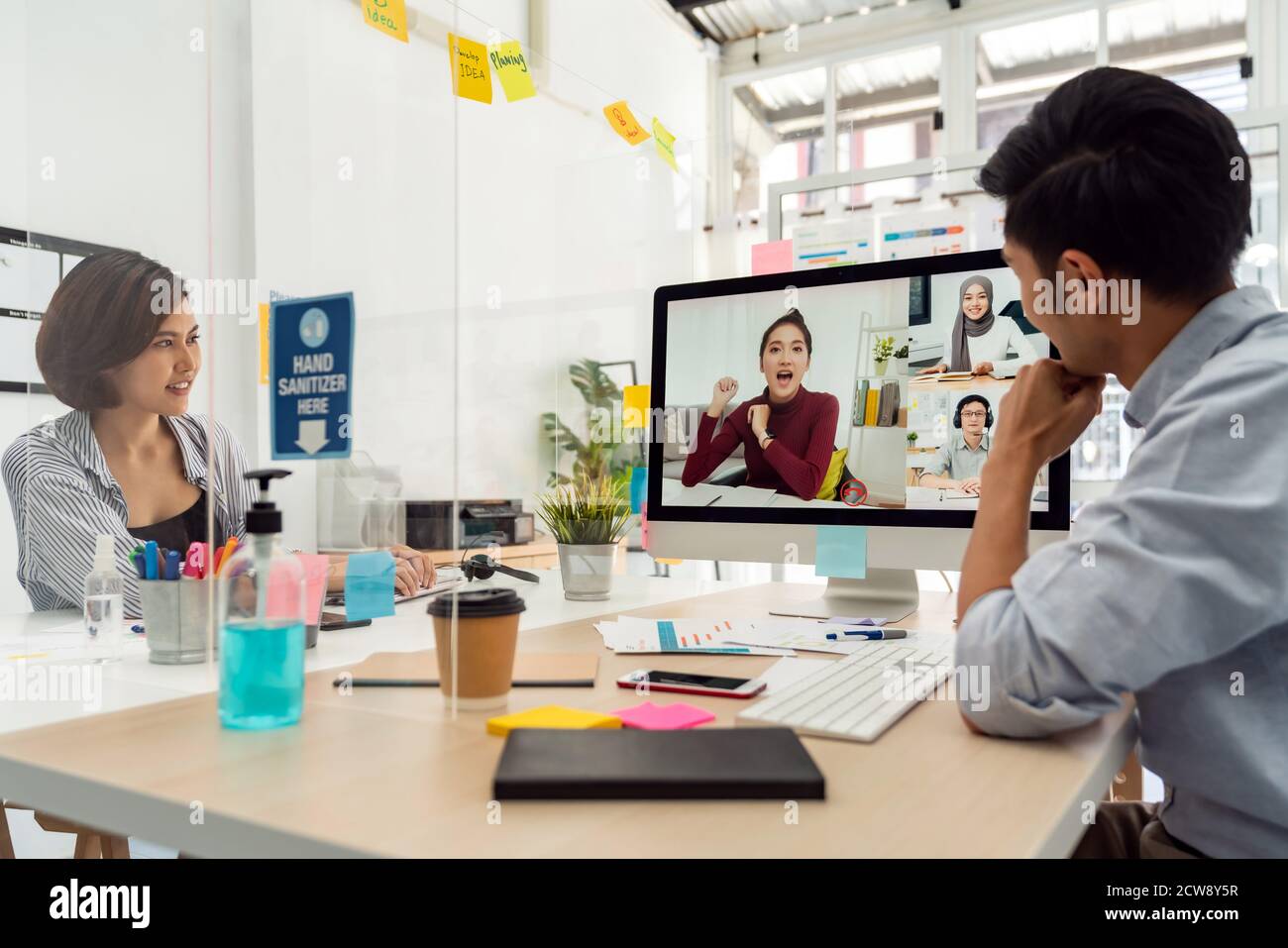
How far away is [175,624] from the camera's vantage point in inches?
42.5

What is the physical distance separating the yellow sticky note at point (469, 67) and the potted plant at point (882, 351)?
671 mm

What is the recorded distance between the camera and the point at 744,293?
4.99ft

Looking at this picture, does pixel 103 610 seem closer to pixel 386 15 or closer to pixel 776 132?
pixel 386 15

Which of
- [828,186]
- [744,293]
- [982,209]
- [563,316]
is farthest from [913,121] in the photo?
[744,293]

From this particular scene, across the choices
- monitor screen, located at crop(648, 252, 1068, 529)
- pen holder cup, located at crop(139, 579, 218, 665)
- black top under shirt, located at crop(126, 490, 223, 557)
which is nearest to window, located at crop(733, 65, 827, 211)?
monitor screen, located at crop(648, 252, 1068, 529)

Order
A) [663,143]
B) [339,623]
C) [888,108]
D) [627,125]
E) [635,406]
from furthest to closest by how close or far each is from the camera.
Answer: [888,108]
[635,406]
[663,143]
[627,125]
[339,623]

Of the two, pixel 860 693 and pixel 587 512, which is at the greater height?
pixel 587 512

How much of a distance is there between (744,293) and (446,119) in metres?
0.66

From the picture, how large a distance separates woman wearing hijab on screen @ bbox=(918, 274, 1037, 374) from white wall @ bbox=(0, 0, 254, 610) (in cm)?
96

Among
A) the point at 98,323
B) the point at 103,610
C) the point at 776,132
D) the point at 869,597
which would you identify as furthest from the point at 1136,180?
the point at 776,132

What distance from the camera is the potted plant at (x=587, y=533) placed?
63.6 inches

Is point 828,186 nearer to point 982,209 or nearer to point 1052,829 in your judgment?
point 982,209

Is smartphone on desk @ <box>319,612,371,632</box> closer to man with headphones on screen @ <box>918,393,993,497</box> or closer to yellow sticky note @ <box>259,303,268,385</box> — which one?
yellow sticky note @ <box>259,303,268,385</box>

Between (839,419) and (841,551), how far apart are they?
0.66 feet
